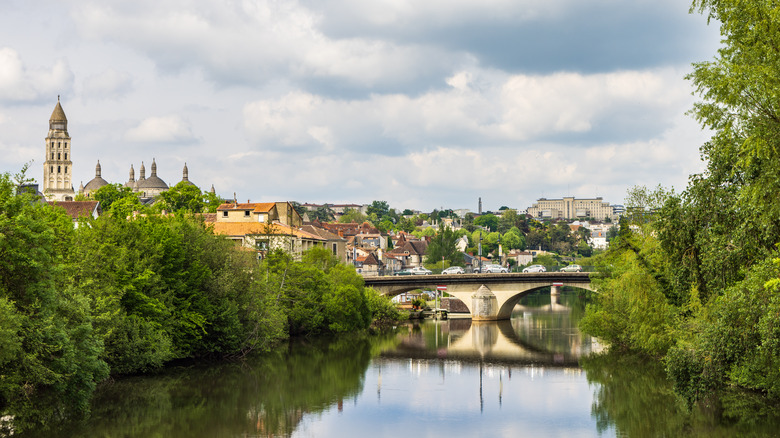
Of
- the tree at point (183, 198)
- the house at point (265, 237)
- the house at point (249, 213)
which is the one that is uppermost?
the tree at point (183, 198)

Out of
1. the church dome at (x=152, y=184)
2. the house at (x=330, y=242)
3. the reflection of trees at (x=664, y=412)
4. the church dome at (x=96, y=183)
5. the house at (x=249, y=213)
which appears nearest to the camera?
the reflection of trees at (x=664, y=412)

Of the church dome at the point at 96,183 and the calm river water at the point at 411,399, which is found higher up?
the church dome at the point at 96,183

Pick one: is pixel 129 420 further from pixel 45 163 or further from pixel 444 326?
pixel 45 163

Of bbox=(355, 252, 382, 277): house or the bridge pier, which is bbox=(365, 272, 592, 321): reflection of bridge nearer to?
the bridge pier

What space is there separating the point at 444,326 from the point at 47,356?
5477 centimetres

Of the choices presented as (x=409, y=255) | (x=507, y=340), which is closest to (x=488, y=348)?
(x=507, y=340)

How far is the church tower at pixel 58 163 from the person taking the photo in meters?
155

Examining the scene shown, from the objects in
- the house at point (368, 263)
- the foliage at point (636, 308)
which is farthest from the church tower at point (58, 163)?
the foliage at point (636, 308)

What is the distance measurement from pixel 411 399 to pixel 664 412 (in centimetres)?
1112

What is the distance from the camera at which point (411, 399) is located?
3878 centimetres

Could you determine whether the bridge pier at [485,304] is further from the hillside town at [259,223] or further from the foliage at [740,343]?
the foliage at [740,343]

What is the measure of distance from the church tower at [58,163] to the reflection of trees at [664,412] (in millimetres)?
132868

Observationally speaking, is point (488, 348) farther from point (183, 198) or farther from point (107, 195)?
point (107, 195)

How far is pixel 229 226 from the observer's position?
241 ft
